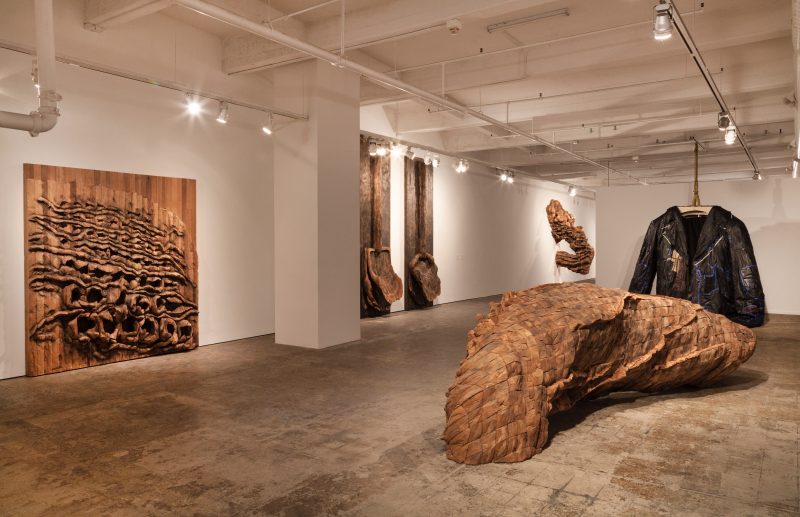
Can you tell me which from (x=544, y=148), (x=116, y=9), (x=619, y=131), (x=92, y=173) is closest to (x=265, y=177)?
(x=92, y=173)

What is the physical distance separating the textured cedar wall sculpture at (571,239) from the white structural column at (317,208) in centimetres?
839

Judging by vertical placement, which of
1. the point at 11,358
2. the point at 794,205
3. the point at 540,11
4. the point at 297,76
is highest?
the point at 540,11

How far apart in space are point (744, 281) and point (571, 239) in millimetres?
6996

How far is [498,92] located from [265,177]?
3.82 meters

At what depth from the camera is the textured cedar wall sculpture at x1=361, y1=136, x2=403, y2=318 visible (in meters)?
9.31

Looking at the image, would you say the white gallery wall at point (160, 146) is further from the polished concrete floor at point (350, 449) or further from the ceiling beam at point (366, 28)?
the polished concrete floor at point (350, 449)

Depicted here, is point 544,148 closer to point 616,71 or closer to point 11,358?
point 616,71

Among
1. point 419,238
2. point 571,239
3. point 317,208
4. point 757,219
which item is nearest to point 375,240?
point 419,238

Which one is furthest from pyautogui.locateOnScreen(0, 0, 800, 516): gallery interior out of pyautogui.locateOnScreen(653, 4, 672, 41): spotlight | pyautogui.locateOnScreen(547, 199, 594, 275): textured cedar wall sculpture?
pyautogui.locateOnScreen(547, 199, 594, 275): textured cedar wall sculpture

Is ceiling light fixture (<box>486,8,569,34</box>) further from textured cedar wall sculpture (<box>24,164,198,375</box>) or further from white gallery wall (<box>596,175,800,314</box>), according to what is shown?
white gallery wall (<box>596,175,800,314</box>)

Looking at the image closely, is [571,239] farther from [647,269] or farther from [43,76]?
[43,76]

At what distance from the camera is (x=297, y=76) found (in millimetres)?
6973

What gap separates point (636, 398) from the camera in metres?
4.61

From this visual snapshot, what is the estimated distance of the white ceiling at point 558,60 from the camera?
6000 millimetres
